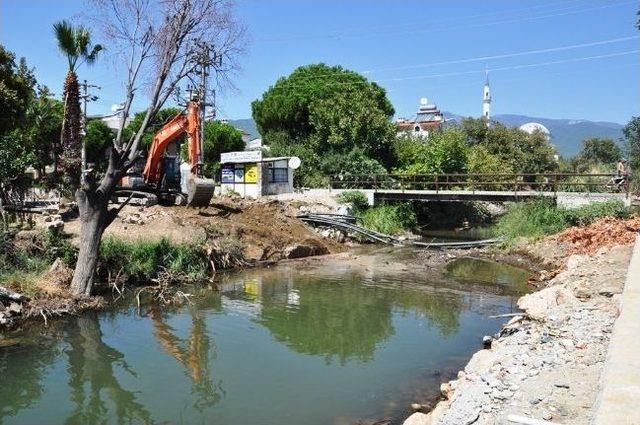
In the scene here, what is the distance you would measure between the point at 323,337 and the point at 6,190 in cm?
1560

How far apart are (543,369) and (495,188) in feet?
105

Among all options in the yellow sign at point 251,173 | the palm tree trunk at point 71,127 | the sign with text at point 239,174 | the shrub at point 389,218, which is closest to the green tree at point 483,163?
the shrub at point 389,218

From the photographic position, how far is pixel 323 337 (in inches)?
491

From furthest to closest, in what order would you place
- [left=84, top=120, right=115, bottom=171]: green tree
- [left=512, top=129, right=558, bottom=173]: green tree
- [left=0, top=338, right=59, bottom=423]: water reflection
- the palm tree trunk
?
[left=512, top=129, right=558, bottom=173]: green tree → [left=84, top=120, right=115, bottom=171]: green tree → the palm tree trunk → [left=0, top=338, right=59, bottom=423]: water reflection

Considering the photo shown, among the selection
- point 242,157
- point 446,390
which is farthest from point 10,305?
point 242,157

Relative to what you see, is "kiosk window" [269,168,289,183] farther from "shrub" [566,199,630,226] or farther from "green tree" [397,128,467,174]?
"shrub" [566,199,630,226]

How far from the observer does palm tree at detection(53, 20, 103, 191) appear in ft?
59.5

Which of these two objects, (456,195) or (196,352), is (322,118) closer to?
(456,195)

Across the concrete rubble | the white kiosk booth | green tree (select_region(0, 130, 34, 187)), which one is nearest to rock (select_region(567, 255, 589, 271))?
the concrete rubble

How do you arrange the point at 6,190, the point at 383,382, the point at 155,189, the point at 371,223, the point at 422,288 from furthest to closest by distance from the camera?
the point at 371,223 < the point at 155,189 < the point at 6,190 < the point at 422,288 < the point at 383,382

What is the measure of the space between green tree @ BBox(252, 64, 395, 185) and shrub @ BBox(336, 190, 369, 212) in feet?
21.8

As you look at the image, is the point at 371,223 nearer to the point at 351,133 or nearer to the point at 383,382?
the point at 351,133

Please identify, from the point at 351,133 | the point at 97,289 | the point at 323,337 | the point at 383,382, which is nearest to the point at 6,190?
the point at 97,289

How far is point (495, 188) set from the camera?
3778 cm
